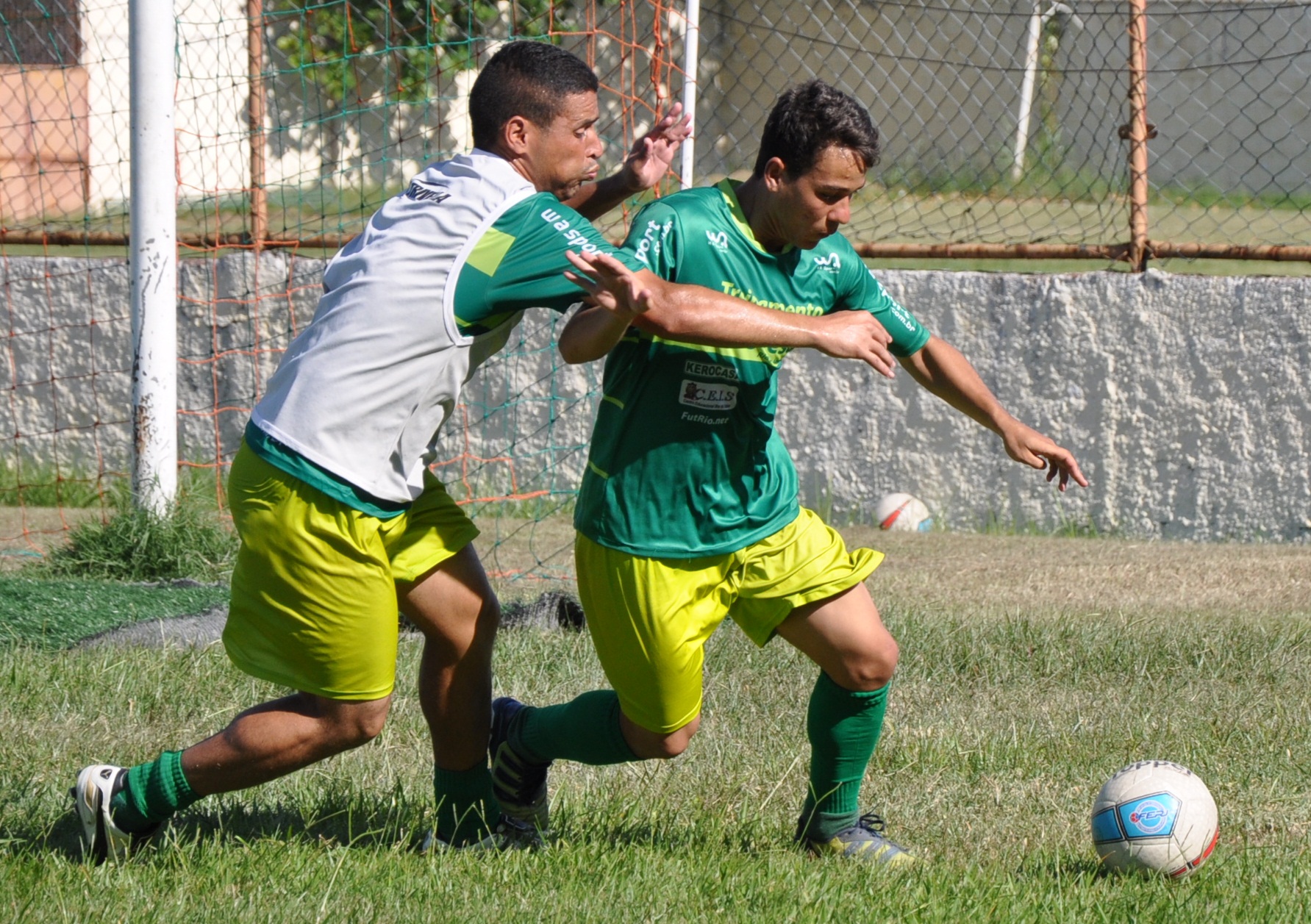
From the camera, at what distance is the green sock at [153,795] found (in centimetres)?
334

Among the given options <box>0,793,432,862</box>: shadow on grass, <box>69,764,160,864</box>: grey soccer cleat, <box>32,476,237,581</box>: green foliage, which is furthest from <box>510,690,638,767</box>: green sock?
<box>32,476,237,581</box>: green foliage

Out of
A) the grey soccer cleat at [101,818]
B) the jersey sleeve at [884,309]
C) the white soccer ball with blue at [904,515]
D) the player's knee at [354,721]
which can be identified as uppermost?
the jersey sleeve at [884,309]

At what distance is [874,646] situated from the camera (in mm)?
3553

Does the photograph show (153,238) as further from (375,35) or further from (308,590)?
(375,35)

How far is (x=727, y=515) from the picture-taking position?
11.5 ft

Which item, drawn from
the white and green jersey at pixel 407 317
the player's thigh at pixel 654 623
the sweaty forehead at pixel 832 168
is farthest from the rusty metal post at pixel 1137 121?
the white and green jersey at pixel 407 317

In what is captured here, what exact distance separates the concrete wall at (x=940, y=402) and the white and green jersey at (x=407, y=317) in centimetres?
466

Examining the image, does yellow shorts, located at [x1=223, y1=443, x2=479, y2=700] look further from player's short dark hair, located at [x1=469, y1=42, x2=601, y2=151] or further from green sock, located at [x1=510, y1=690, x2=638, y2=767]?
player's short dark hair, located at [x1=469, y1=42, x2=601, y2=151]

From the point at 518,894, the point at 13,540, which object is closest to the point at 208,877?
the point at 518,894

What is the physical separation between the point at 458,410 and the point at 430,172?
5313 mm

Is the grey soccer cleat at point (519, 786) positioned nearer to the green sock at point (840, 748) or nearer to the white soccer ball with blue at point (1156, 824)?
the green sock at point (840, 748)

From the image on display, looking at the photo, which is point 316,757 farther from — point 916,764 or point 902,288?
point 902,288

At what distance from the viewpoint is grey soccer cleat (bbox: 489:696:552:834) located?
3730mm

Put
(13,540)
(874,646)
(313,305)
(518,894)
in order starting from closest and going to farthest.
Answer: (518,894) < (874,646) < (13,540) < (313,305)
